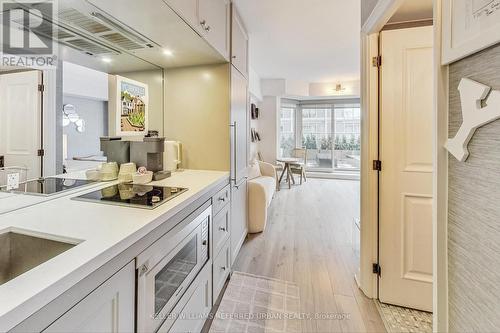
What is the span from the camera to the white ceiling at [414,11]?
1.56 metres

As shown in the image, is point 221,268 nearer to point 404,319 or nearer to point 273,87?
point 404,319

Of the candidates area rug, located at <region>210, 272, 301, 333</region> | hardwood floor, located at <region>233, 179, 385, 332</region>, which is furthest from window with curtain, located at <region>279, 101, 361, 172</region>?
area rug, located at <region>210, 272, 301, 333</region>

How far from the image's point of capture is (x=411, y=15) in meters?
1.66

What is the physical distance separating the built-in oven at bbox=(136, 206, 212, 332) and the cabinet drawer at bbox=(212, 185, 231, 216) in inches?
7.1

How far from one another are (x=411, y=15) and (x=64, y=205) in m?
2.42

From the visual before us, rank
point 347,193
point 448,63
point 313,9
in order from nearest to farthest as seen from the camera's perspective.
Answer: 1. point 448,63
2. point 313,9
3. point 347,193

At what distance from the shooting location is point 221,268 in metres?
1.76

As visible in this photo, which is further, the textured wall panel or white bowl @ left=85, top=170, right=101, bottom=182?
white bowl @ left=85, top=170, right=101, bottom=182

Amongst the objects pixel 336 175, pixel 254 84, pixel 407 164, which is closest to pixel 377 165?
pixel 407 164

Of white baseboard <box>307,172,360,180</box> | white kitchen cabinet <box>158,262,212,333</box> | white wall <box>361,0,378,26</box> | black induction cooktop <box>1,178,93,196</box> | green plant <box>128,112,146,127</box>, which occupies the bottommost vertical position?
white kitchen cabinet <box>158,262,212,333</box>

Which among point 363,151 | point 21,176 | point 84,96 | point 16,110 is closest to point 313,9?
point 363,151

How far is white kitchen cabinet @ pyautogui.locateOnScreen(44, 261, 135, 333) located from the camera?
580 mm

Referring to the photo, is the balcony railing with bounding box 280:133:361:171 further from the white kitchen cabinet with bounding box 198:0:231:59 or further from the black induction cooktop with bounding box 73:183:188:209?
the black induction cooktop with bounding box 73:183:188:209

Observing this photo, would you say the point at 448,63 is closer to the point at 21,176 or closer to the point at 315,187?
the point at 21,176
